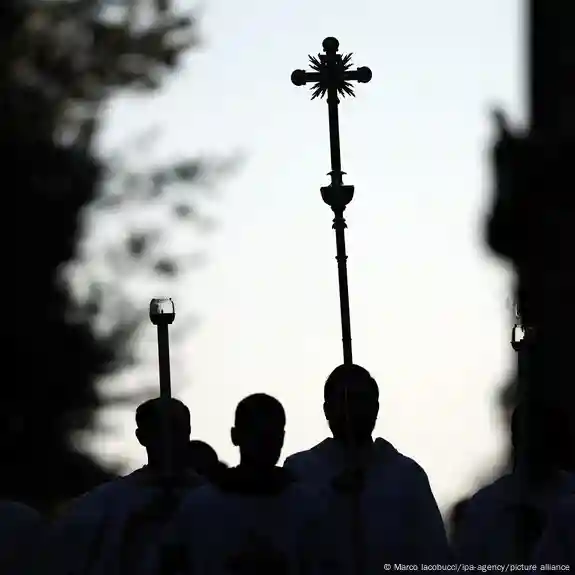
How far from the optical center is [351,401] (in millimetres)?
10281

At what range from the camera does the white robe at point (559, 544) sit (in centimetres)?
1010

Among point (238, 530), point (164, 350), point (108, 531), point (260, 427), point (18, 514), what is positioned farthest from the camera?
point (18, 514)

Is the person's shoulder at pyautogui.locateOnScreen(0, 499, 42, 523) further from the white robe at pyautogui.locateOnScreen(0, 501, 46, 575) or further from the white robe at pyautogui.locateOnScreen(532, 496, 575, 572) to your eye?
the white robe at pyautogui.locateOnScreen(532, 496, 575, 572)

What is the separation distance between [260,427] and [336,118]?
2.35m

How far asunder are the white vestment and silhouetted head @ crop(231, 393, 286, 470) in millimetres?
1457

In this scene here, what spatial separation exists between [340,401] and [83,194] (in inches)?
581

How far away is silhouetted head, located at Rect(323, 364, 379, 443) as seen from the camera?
10.2 m

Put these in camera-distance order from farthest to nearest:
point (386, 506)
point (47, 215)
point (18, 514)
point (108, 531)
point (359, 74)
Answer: point (47, 215) < point (359, 74) < point (18, 514) < point (386, 506) < point (108, 531)

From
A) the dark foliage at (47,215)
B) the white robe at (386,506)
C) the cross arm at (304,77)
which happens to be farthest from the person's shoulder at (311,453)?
the dark foliage at (47,215)

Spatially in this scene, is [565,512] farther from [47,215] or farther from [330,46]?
[47,215]

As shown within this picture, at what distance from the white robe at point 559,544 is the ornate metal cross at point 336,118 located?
1.22m

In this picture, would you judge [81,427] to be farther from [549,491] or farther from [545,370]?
[545,370]

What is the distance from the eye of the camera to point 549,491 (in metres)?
10.6

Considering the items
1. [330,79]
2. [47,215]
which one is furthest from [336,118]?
[47,215]
